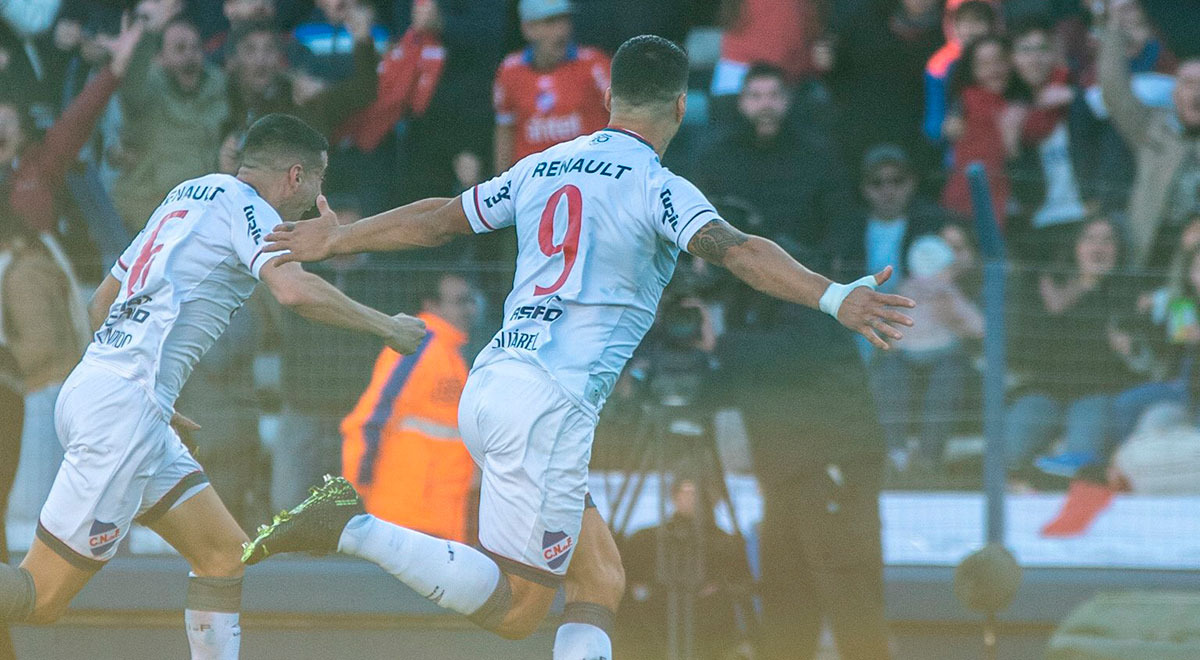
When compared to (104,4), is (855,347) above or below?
below

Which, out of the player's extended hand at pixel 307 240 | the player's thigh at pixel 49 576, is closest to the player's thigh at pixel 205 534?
the player's thigh at pixel 49 576

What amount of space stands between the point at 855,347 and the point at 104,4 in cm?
482

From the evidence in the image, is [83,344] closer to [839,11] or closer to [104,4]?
[104,4]

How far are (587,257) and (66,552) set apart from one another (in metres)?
2.19

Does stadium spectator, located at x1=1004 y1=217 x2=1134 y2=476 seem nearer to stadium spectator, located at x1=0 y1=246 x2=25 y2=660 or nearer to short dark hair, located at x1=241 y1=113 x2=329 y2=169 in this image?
short dark hair, located at x1=241 y1=113 x2=329 y2=169

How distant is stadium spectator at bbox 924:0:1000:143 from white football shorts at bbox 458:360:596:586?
429cm

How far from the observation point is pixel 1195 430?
23.7 ft

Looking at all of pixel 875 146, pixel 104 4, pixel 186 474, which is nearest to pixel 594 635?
pixel 186 474

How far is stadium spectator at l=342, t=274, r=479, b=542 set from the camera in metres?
7.29

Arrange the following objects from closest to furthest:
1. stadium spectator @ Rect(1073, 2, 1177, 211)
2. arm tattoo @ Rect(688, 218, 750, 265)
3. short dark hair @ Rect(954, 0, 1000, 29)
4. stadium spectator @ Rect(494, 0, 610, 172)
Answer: arm tattoo @ Rect(688, 218, 750, 265)
stadium spectator @ Rect(494, 0, 610, 172)
stadium spectator @ Rect(1073, 2, 1177, 211)
short dark hair @ Rect(954, 0, 1000, 29)

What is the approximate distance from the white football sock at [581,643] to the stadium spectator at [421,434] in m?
2.31

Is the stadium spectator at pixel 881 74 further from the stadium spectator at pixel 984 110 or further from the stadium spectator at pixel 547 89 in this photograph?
the stadium spectator at pixel 547 89

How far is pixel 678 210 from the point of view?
15.6 feet

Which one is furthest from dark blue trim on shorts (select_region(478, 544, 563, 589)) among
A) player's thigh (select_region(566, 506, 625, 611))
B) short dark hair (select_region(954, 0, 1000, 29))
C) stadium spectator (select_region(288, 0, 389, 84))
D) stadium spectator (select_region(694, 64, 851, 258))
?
short dark hair (select_region(954, 0, 1000, 29))
